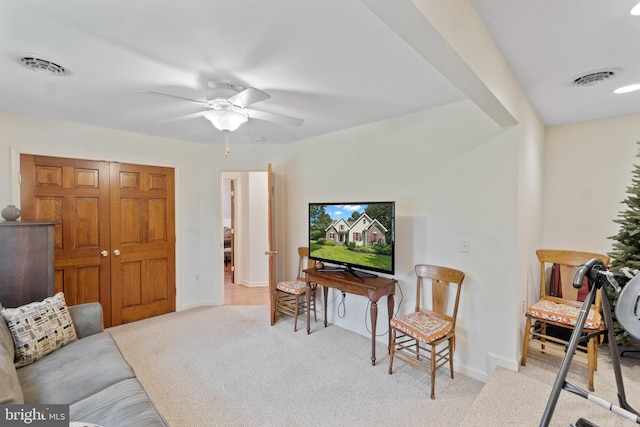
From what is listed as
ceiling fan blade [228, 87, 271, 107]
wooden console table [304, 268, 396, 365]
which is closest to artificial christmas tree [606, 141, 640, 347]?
wooden console table [304, 268, 396, 365]

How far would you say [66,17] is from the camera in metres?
1.43

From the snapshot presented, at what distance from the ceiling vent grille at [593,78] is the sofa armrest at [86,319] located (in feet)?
13.7

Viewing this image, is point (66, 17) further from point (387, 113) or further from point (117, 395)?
point (387, 113)

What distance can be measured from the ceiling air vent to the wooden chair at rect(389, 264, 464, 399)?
3105mm

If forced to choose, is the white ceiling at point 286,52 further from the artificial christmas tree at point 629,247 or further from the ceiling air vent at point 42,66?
the artificial christmas tree at point 629,247

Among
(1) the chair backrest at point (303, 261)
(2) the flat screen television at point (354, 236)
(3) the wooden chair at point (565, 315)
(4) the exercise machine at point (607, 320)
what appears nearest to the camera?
(4) the exercise machine at point (607, 320)

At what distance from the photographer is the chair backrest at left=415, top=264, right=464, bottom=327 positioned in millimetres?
2467

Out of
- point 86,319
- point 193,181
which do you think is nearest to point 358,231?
point 86,319

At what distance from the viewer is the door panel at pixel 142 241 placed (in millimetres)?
3555

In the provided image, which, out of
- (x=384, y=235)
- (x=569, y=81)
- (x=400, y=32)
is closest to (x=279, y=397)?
(x=384, y=235)

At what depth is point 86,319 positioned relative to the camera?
2.33 meters

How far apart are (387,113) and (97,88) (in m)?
2.50

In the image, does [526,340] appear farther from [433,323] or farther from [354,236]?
[354,236]

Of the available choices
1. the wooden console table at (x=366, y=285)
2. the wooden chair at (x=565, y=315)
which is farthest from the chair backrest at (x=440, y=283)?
the wooden chair at (x=565, y=315)
